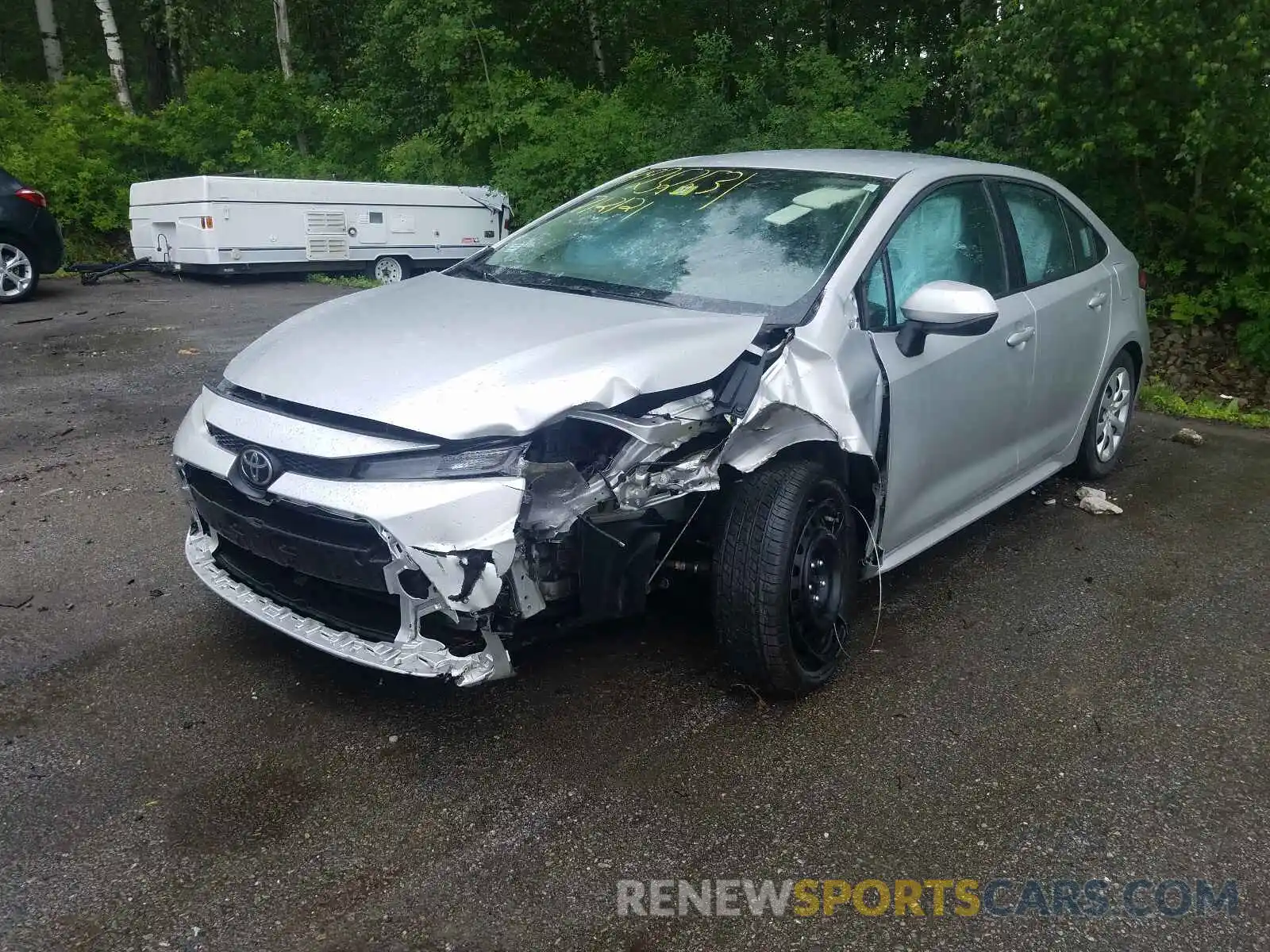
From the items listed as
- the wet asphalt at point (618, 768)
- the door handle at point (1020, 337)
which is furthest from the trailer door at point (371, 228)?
the door handle at point (1020, 337)

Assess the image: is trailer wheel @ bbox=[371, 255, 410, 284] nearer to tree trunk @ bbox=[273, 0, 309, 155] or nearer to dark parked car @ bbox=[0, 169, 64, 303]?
dark parked car @ bbox=[0, 169, 64, 303]

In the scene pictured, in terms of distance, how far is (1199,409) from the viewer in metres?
7.75

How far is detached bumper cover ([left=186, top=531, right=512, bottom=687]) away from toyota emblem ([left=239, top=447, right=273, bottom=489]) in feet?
1.35

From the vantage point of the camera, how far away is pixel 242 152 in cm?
1869

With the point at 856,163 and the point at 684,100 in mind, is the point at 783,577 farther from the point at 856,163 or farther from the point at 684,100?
the point at 684,100

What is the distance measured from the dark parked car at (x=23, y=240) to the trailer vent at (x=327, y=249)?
11.9ft

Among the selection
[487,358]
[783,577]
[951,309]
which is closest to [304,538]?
Result: [487,358]

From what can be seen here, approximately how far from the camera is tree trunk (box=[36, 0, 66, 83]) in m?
21.3

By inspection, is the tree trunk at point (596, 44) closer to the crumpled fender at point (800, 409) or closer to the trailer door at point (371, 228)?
the trailer door at point (371, 228)

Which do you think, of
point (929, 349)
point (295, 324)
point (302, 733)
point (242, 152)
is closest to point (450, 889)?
point (302, 733)

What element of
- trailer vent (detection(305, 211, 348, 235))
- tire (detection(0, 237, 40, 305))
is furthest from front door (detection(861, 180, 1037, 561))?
trailer vent (detection(305, 211, 348, 235))

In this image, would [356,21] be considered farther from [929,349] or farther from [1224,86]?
[929,349]

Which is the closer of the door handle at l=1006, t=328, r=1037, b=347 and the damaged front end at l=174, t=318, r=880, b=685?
the damaged front end at l=174, t=318, r=880, b=685

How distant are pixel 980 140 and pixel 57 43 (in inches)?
782
